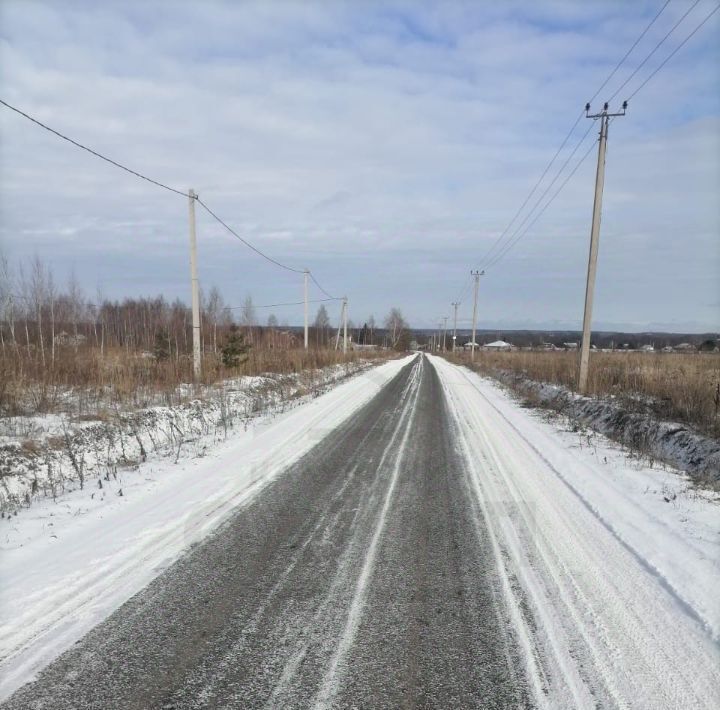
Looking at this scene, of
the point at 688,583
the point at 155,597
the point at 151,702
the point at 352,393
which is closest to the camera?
the point at 151,702

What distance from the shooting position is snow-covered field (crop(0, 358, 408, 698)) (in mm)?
3006

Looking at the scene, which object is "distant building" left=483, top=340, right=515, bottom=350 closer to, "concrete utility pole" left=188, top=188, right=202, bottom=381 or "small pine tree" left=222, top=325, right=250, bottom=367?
"small pine tree" left=222, top=325, right=250, bottom=367

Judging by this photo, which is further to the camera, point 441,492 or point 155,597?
point 441,492

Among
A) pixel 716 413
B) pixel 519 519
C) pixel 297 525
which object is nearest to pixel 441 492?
pixel 519 519

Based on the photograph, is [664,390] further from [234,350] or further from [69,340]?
[69,340]

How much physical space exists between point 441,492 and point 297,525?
197 cm

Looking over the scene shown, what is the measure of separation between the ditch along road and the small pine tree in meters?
14.8

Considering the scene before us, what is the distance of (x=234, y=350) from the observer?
20.3 metres

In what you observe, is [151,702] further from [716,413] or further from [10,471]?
[716,413]

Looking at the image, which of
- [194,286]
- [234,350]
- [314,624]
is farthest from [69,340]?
[314,624]

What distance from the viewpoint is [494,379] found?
26.0m

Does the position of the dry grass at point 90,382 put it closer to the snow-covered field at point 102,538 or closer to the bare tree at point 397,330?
the snow-covered field at point 102,538

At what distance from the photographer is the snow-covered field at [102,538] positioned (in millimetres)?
3006

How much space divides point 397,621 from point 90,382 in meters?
11.2
